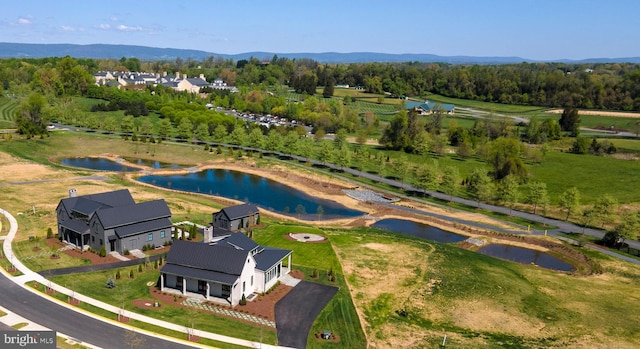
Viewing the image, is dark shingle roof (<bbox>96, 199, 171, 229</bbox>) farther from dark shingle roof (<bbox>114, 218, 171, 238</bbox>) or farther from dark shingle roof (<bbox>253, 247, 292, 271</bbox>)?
dark shingle roof (<bbox>253, 247, 292, 271</bbox>)

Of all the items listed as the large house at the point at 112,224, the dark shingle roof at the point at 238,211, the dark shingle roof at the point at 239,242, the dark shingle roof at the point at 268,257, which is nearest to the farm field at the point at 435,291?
the dark shingle roof at the point at 238,211

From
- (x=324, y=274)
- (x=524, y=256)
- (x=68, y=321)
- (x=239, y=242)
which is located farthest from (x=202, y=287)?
(x=524, y=256)

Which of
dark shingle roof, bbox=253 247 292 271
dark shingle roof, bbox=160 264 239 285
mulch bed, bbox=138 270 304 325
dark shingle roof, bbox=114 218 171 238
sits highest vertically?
dark shingle roof, bbox=114 218 171 238

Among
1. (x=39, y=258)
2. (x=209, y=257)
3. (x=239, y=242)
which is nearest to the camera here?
(x=209, y=257)

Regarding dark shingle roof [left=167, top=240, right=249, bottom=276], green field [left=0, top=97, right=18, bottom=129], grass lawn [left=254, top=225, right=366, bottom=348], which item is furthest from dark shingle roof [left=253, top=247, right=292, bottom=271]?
green field [left=0, top=97, right=18, bottom=129]

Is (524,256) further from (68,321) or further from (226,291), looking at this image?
(68,321)

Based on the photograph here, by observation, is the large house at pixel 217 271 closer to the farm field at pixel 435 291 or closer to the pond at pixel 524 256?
the farm field at pixel 435 291
